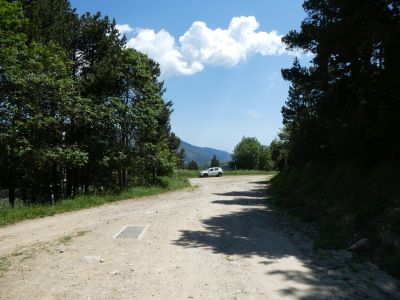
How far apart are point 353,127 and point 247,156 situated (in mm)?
76926

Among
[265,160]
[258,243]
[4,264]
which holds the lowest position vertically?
[258,243]

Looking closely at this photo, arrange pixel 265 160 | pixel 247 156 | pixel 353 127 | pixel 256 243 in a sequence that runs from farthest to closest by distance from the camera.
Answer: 1. pixel 247 156
2. pixel 265 160
3. pixel 353 127
4. pixel 256 243

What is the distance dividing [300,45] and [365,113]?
602cm

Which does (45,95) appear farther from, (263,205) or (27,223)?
(263,205)

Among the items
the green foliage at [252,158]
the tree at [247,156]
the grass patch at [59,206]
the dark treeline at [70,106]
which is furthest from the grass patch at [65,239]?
the tree at [247,156]

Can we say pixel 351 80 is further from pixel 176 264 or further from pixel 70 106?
pixel 70 106

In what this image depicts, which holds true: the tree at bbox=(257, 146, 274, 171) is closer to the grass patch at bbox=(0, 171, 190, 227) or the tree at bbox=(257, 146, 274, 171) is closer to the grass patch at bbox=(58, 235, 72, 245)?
the grass patch at bbox=(0, 171, 190, 227)

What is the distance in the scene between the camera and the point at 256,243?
32.8 ft

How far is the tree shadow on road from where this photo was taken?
21.9ft

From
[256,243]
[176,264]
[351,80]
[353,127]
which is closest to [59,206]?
[256,243]

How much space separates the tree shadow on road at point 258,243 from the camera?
6672mm

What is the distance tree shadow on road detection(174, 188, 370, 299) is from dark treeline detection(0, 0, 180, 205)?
1054 cm

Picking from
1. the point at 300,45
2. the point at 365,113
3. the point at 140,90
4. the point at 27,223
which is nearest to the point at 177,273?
the point at 27,223

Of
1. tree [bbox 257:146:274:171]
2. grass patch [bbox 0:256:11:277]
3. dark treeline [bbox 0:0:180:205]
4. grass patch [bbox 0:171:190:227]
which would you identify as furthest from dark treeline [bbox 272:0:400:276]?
tree [bbox 257:146:274:171]
